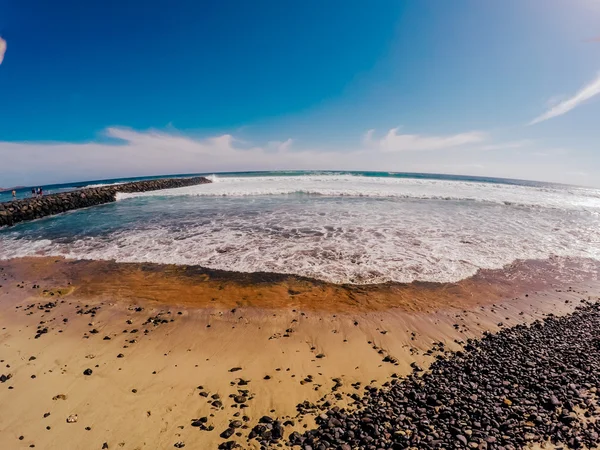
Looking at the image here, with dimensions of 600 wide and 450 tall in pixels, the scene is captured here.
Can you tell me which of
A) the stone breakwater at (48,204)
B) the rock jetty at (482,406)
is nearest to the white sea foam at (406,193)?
the stone breakwater at (48,204)

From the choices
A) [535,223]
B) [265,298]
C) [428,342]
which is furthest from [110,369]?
[535,223]

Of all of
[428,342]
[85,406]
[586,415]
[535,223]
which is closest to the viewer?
[586,415]

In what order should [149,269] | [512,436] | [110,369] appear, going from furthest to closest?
[149,269] → [110,369] → [512,436]

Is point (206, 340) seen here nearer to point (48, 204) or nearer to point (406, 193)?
point (48, 204)

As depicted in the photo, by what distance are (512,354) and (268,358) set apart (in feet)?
15.5

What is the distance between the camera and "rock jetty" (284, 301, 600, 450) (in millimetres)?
3545

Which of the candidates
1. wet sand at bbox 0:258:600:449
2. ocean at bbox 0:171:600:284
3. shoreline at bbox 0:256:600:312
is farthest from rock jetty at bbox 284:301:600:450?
ocean at bbox 0:171:600:284

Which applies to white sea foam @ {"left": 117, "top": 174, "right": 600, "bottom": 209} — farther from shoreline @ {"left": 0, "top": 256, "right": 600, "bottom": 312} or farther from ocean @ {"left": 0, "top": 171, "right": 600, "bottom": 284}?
shoreline @ {"left": 0, "top": 256, "right": 600, "bottom": 312}

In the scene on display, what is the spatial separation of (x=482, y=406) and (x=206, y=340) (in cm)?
514

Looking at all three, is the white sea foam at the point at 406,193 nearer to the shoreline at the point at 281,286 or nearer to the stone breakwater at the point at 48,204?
the stone breakwater at the point at 48,204

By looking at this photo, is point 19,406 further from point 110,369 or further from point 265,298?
point 265,298

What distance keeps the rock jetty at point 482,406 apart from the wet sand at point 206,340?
41cm

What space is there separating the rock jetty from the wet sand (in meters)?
0.41

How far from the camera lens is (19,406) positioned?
4250 millimetres
